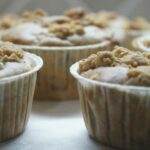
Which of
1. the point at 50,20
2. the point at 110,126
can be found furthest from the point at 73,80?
the point at 110,126

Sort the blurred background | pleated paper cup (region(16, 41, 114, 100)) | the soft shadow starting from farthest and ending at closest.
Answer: the blurred background < pleated paper cup (region(16, 41, 114, 100)) < the soft shadow

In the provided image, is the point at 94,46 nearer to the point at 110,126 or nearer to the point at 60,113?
the point at 60,113

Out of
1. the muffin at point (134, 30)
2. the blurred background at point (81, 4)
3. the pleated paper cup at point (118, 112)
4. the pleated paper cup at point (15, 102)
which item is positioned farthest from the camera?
the blurred background at point (81, 4)

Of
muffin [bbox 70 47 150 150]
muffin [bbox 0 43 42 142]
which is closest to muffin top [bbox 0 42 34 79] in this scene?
muffin [bbox 0 43 42 142]

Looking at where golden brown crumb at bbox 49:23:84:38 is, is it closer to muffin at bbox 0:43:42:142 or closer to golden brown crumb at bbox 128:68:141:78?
muffin at bbox 0:43:42:142

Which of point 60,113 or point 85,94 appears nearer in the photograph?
point 85,94

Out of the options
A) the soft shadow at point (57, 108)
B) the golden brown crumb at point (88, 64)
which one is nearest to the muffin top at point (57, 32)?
the soft shadow at point (57, 108)

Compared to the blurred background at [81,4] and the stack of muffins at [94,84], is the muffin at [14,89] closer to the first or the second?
the stack of muffins at [94,84]
